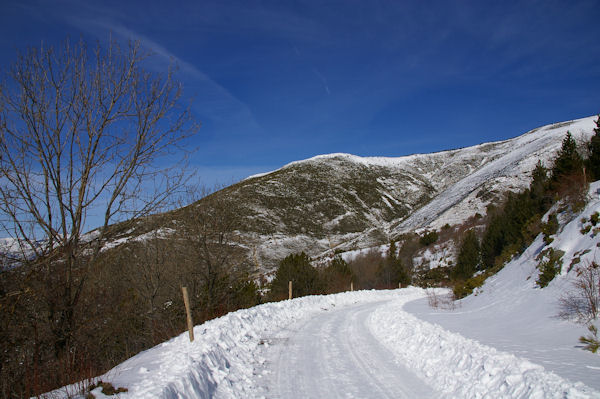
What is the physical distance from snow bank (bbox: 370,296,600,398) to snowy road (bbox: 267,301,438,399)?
1.13ft

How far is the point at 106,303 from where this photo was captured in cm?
838

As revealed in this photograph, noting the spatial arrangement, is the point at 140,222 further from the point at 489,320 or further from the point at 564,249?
the point at 564,249

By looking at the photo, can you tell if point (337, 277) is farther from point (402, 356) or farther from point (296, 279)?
point (402, 356)

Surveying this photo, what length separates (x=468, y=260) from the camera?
41906 mm

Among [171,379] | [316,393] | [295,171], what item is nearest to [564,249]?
[316,393]

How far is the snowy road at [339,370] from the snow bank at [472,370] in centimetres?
34

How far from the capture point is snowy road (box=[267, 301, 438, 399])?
5.66 metres

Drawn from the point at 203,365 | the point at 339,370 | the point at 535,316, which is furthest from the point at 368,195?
the point at 203,365

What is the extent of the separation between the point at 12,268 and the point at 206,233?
1193cm

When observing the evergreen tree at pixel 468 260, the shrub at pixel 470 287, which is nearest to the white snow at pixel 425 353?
the shrub at pixel 470 287

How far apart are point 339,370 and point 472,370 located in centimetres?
237

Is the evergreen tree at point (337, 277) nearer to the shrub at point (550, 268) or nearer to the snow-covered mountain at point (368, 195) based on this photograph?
the snow-covered mountain at point (368, 195)

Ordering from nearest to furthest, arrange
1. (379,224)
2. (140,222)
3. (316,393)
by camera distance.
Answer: (316,393) → (140,222) → (379,224)

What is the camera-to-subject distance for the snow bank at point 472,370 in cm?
426
